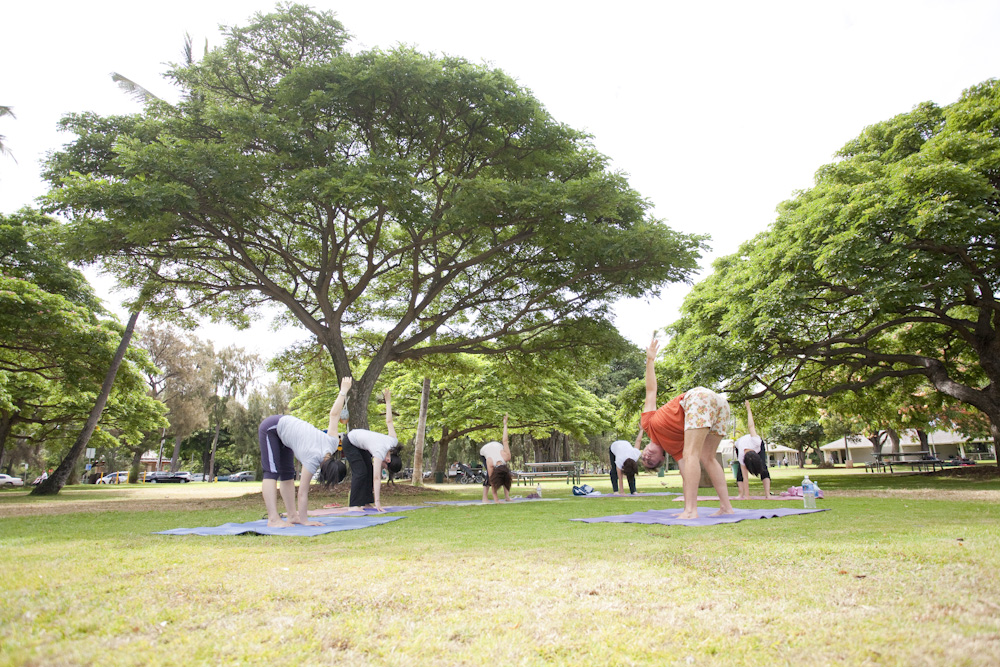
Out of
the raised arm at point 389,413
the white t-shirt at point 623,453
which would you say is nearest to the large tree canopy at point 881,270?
the white t-shirt at point 623,453

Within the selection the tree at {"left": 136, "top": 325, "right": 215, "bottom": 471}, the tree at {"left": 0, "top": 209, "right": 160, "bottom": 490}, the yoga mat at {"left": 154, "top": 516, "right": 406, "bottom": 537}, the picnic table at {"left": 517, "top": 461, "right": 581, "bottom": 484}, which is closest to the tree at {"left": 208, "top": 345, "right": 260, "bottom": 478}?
the tree at {"left": 136, "top": 325, "right": 215, "bottom": 471}

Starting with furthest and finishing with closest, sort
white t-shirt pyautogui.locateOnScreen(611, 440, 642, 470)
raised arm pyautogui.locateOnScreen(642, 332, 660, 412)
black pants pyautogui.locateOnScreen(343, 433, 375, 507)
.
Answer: white t-shirt pyautogui.locateOnScreen(611, 440, 642, 470) → black pants pyautogui.locateOnScreen(343, 433, 375, 507) → raised arm pyautogui.locateOnScreen(642, 332, 660, 412)

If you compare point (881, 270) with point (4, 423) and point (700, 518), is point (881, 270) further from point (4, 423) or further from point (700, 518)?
point (4, 423)

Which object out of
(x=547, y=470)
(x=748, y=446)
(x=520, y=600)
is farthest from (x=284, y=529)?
(x=547, y=470)

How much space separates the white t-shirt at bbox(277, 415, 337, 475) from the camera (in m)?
7.27

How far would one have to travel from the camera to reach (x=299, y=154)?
13.0m

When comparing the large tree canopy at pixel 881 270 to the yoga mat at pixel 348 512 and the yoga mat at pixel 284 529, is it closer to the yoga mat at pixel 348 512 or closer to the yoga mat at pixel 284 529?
the yoga mat at pixel 348 512

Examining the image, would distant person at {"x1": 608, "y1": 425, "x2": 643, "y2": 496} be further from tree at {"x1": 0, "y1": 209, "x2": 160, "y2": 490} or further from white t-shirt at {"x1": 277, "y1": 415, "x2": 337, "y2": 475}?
tree at {"x1": 0, "y1": 209, "x2": 160, "y2": 490}

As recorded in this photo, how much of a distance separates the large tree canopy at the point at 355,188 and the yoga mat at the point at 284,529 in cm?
603

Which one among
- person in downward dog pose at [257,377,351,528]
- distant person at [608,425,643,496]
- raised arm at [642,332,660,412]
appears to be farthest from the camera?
distant person at [608,425,643,496]

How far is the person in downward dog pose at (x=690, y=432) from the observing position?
23.5 feet

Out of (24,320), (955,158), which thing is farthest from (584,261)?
(24,320)

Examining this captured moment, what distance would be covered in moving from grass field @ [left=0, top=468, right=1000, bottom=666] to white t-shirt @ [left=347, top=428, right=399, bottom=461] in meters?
4.27

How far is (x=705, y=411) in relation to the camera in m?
7.13
